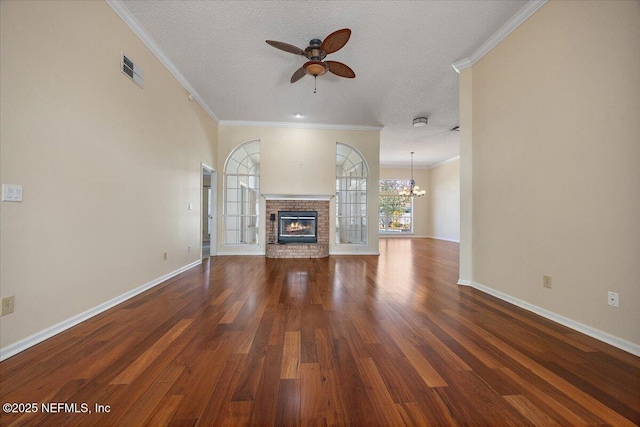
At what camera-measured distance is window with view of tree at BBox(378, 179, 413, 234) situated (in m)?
11.4

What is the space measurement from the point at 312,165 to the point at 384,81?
255 cm

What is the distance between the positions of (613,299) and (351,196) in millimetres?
4958

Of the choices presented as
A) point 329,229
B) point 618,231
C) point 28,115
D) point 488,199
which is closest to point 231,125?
point 329,229

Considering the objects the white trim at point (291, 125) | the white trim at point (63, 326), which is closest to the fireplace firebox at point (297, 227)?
the white trim at point (291, 125)

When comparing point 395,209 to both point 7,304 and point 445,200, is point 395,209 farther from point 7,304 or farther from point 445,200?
point 7,304

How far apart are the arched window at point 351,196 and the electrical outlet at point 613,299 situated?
15.0ft

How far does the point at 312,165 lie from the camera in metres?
6.20

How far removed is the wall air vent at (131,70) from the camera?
2.77 m

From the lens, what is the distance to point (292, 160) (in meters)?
6.15

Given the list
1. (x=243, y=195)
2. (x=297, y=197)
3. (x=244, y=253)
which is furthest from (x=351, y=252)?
(x=243, y=195)

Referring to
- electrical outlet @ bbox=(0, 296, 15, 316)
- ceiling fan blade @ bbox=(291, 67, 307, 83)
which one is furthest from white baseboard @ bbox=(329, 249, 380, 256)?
electrical outlet @ bbox=(0, 296, 15, 316)

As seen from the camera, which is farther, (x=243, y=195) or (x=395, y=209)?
(x=395, y=209)

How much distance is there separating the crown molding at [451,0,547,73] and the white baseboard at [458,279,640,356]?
284 centimetres

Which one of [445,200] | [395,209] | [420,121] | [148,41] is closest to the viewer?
[148,41]
